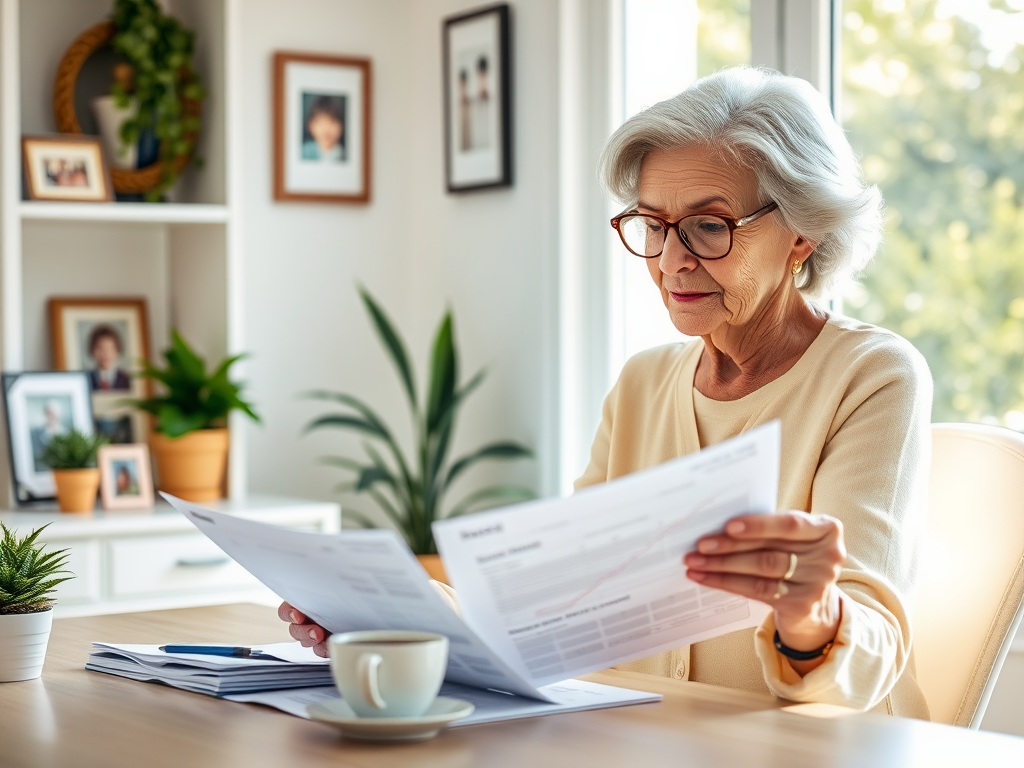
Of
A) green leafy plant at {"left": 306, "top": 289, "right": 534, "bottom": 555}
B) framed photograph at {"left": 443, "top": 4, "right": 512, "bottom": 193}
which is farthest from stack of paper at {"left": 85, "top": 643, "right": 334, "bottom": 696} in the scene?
framed photograph at {"left": 443, "top": 4, "right": 512, "bottom": 193}

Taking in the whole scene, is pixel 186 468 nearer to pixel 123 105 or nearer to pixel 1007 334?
pixel 123 105

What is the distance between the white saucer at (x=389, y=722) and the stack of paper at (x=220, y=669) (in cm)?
17

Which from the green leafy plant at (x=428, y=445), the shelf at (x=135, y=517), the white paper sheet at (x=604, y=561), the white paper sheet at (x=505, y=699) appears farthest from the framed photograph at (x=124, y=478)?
the white paper sheet at (x=604, y=561)

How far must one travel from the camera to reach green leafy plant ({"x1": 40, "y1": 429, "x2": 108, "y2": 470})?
2969 mm

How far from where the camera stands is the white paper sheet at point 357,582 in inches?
39.3

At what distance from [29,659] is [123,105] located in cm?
219

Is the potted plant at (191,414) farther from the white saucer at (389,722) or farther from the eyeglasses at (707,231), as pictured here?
the white saucer at (389,722)

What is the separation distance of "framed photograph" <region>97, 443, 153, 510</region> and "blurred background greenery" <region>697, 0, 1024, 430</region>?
1.65 metres

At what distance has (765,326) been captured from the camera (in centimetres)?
174

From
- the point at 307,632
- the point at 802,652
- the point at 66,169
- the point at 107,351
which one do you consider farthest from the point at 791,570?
the point at 107,351

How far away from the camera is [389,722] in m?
0.98

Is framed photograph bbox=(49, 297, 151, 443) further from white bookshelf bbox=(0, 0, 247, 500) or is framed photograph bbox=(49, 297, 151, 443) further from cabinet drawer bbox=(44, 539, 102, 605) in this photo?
cabinet drawer bbox=(44, 539, 102, 605)

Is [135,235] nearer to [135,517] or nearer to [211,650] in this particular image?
[135,517]

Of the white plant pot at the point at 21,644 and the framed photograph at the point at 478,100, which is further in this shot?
the framed photograph at the point at 478,100
